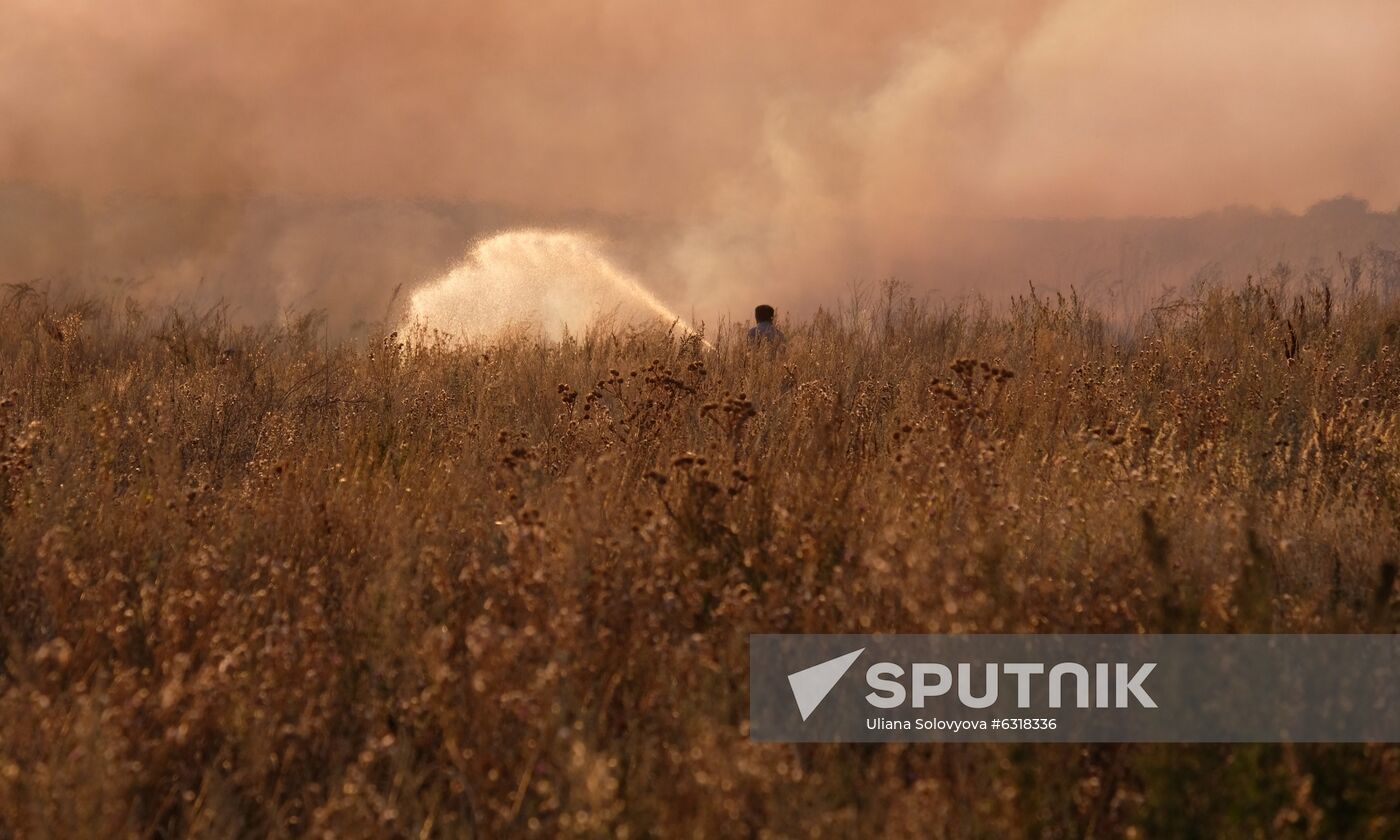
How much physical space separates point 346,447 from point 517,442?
852 mm

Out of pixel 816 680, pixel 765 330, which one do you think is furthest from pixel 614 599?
pixel 765 330

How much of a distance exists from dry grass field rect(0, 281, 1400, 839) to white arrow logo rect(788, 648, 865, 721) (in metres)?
0.10

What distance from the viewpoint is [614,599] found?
2861mm

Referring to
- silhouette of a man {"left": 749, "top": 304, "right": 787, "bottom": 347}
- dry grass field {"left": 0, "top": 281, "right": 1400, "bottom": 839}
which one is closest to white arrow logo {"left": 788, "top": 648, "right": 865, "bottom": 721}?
dry grass field {"left": 0, "top": 281, "right": 1400, "bottom": 839}

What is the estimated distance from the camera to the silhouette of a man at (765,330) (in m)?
8.85

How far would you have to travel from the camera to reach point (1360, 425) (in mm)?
5273

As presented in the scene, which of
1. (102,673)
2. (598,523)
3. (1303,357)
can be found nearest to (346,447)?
(598,523)

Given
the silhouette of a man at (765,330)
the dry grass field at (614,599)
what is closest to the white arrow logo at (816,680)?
the dry grass field at (614,599)

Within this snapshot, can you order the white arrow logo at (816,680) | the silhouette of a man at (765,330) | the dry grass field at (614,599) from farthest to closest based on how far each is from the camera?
the silhouette of a man at (765,330), the white arrow logo at (816,680), the dry grass field at (614,599)

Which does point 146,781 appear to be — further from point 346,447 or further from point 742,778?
point 346,447

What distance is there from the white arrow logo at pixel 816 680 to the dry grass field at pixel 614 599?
10cm

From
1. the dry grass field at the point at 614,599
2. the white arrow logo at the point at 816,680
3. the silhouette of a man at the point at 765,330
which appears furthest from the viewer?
the silhouette of a man at the point at 765,330

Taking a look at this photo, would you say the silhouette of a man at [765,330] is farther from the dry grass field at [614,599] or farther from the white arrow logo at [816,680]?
the white arrow logo at [816,680]

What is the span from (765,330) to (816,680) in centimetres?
728
